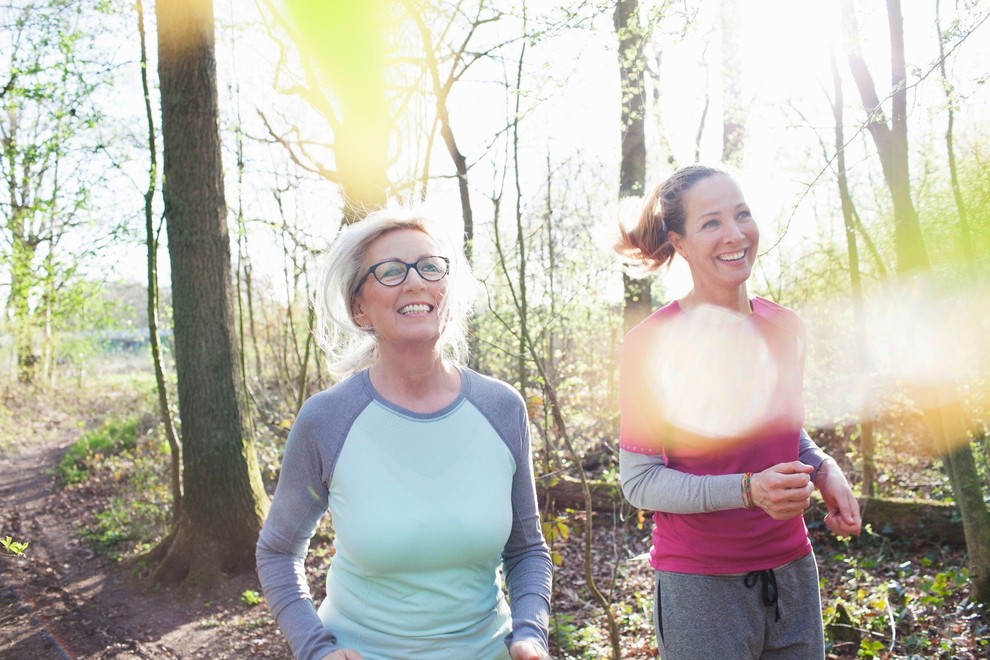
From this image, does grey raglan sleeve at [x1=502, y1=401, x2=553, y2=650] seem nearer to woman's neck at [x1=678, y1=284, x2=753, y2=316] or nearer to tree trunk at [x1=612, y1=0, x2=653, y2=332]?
woman's neck at [x1=678, y1=284, x2=753, y2=316]

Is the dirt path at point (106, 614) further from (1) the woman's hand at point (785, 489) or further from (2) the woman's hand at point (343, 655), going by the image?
A: (1) the woman's hand at point (785, 489)

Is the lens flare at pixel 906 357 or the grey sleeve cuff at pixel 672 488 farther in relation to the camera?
the lens flare at pixel 906 357

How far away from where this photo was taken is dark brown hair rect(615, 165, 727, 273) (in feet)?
7.41

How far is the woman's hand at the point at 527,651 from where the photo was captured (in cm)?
192

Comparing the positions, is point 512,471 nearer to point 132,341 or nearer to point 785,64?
point 785,64

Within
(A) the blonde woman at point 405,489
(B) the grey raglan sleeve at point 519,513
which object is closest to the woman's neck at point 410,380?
(A) the blonde woman at point 405,489

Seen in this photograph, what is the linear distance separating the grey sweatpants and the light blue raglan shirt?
14.2 inches

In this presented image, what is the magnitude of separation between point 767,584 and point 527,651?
67 centimetres

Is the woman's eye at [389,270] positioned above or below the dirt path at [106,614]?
above

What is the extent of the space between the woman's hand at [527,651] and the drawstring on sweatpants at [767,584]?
1.89ft

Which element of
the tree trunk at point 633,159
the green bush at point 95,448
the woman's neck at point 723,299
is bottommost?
the green bush at point 95,448

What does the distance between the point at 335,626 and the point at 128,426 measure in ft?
46.4

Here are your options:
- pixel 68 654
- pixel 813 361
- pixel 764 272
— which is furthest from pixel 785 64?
pixel 68 654

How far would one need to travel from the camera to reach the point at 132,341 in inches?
1002
